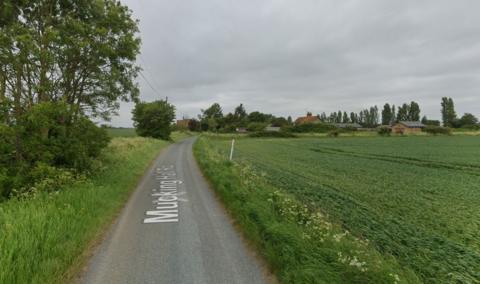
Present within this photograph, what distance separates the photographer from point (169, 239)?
15.8 ft

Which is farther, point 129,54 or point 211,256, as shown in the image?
point 129,54

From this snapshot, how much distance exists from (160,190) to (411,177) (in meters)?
12.6

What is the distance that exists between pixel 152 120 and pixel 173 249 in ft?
138

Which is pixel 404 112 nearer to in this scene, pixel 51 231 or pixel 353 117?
pixel 353 117

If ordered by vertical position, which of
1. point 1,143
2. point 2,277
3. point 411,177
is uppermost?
point 1,143

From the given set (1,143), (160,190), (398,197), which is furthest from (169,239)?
(398,197)

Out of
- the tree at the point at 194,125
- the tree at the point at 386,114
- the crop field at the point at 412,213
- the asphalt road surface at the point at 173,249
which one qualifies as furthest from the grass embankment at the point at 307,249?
the tree at the point at 386,114

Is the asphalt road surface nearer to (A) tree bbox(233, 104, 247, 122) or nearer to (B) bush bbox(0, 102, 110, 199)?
(B) bush bbox(0, 102, 110, 199)

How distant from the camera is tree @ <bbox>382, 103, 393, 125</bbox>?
125 metres

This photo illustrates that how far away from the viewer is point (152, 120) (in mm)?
43594

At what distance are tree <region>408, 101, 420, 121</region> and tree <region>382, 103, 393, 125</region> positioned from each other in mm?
8901

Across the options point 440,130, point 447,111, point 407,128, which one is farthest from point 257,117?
point 447,111

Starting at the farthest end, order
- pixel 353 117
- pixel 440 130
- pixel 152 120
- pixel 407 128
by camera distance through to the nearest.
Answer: pixel 353 117 < pixel 407 128 < pixel 440 130 < pixel 152 120

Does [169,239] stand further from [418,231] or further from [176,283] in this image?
[418,231]
